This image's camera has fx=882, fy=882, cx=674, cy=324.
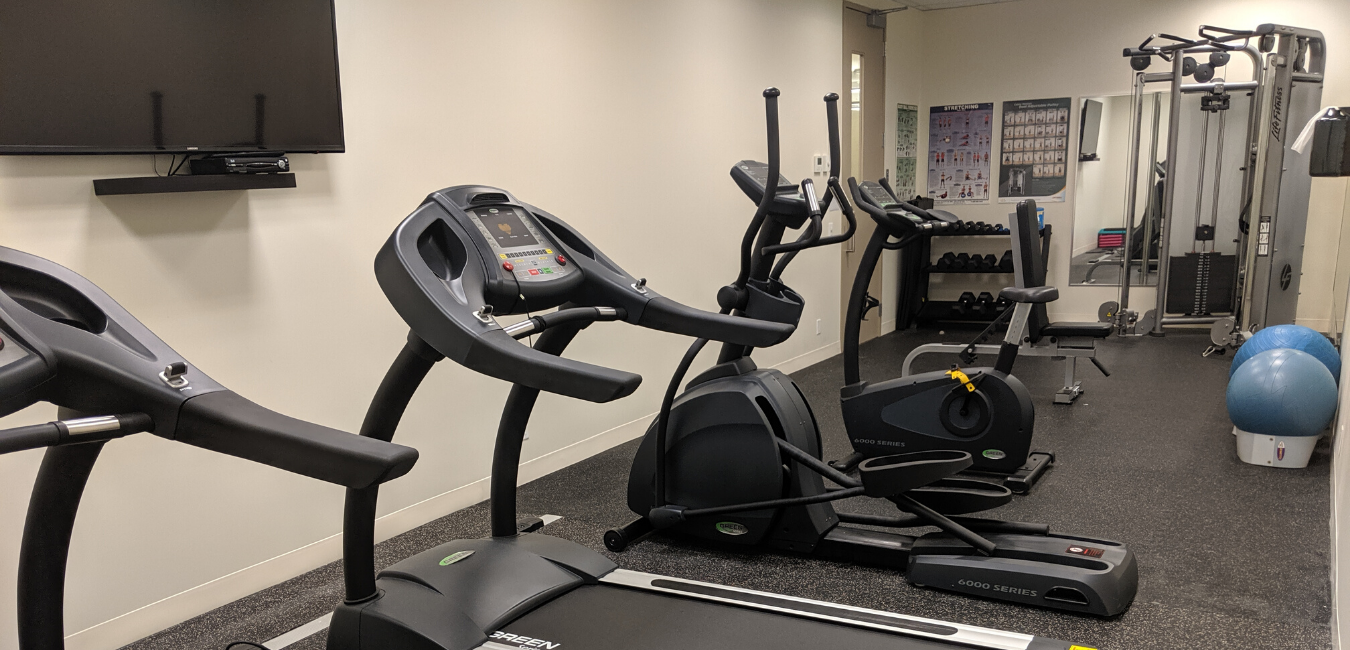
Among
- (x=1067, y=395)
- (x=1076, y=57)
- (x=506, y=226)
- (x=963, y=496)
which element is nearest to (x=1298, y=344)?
(x=1067, y=395)

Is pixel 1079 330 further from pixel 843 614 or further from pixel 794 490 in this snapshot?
pixel 843 614

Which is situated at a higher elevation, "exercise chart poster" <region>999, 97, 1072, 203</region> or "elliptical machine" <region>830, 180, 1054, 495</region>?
"exercise chart poster" <region>999, 97, 1072, 203</region>

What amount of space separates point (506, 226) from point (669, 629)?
1128 mm

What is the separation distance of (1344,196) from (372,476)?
7.91 meters

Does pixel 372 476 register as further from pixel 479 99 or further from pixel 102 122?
pixel 479 99

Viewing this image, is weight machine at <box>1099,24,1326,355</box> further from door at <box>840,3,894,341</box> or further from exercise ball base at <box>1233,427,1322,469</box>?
exercise ball base at <box>1233,427,1322,469</box>

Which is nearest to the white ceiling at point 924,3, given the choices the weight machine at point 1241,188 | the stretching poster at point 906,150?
the stretching poster at point 906,150

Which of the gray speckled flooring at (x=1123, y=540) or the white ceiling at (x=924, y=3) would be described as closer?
the gray speckled flooring at (x=1123, y=540)

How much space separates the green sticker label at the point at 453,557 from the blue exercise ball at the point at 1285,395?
3.31m

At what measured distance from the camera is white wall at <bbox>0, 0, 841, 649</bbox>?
257 centimetres

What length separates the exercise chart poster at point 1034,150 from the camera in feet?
25.5

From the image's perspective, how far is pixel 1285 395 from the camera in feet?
12.1

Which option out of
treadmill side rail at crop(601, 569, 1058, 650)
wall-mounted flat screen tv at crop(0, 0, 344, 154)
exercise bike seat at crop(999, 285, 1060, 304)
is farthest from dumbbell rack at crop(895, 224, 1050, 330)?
wall-mounted flat screen tv at crop(0, 0, 344, 154)

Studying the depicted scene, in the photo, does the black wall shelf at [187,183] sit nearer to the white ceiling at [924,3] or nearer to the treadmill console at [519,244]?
the treadmill console at [519,244]
